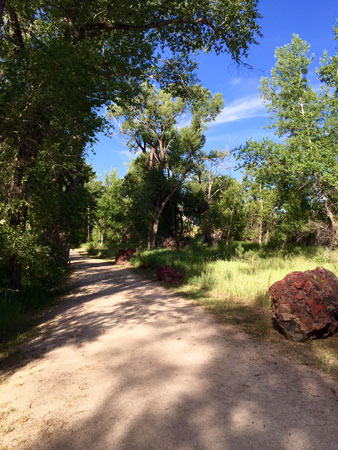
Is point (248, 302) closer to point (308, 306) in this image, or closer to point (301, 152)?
point (308, 306)

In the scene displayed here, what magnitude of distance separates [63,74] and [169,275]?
7.55 meters

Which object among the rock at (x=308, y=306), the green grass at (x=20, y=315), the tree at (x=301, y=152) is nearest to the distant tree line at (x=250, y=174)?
the tree at (x=301, y=152)

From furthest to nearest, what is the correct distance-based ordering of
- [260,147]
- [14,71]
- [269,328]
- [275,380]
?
1. [260,147]
2. [14,71]
3. [269,328]
4. [275,380]

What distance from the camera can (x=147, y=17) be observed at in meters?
9.48

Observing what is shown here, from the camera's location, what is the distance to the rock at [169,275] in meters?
10.6

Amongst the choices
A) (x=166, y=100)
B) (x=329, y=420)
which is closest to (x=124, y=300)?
(x=329, y=420)

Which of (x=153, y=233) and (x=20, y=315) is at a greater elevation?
(x=153, y=233)

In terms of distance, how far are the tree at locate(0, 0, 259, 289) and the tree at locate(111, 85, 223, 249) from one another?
1580cm

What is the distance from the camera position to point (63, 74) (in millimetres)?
6043

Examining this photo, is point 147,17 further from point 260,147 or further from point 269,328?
point 260,147

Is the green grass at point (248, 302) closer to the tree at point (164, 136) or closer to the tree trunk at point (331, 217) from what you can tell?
the tree trunk at point (331, 217)

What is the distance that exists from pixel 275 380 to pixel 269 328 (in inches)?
78.8

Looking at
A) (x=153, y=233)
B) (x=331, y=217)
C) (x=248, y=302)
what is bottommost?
(x=248, y=302)

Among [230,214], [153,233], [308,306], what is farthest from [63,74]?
[230,214]
